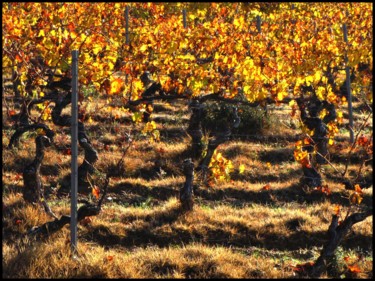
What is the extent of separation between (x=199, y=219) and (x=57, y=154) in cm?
491

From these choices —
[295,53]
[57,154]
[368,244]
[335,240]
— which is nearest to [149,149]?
[57,154]

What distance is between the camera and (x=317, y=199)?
1137 centimetres

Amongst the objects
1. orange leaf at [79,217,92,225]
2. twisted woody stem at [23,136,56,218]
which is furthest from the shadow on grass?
twisted woody stem at [23,136,56,218]

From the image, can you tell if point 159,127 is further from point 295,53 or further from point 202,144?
point 295,53

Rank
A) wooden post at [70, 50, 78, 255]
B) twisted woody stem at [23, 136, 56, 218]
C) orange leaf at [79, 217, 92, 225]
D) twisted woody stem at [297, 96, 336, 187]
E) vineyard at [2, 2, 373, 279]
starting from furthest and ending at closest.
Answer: twisted woody stem at [297, 96, 336, 187], twisted woody stem at [23, 136, 56, 218], orange leaf at [79, 217, 92, 225], vineyard at [2, 2, 373, 279], wooden post at [70, 50, 78, 255]

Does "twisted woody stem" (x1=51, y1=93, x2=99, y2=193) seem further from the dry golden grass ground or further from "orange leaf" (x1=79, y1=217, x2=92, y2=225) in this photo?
"orange leaf" (x1=79, y1=217, x2=92, y2=225)

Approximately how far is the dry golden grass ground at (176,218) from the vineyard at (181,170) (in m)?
0.03

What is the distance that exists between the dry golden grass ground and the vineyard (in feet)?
0.10

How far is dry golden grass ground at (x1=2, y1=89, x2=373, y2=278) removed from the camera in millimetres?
6801

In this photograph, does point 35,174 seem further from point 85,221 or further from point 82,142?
point 82,142

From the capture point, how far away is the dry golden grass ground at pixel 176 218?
6.80 metres

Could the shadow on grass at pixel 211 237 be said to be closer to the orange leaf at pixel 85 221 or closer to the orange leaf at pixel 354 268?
the orange leaf at pixel 85 221

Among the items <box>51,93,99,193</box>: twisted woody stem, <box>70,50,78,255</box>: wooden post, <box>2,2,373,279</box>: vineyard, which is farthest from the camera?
<box>51,93,99,193</box>: twisted woody stem

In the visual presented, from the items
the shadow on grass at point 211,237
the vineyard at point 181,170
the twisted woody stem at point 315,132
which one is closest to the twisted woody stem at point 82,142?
the vineyard at point 181,170
